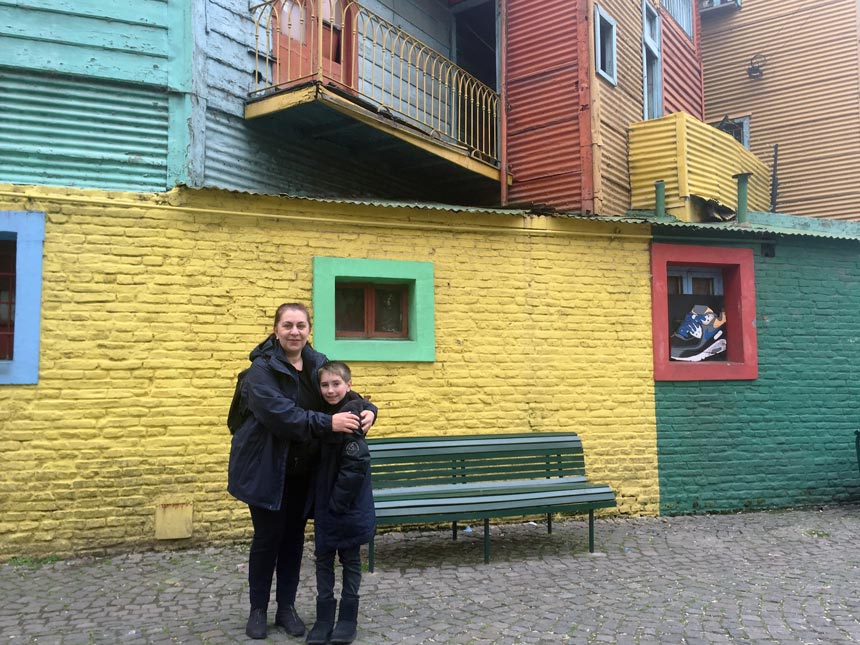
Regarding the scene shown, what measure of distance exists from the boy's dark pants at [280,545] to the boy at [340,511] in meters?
0.16

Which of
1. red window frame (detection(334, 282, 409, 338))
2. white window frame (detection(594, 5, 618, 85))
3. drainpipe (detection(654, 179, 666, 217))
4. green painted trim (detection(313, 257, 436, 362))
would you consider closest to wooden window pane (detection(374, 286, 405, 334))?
red window frame (detection(334, 282, 409, 338))

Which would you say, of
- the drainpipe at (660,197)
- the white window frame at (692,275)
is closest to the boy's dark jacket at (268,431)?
the white window frame at (692,275)

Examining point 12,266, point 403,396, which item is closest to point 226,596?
point 403,396

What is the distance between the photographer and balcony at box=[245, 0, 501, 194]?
22.0 ft

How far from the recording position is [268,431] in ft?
11.3

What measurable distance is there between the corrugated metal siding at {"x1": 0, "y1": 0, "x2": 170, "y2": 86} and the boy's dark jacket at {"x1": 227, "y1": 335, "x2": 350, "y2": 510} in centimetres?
370

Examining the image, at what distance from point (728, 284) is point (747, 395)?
1.20m

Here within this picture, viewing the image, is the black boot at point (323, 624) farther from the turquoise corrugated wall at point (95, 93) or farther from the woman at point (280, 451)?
the turquoise corrugated wall at point (95, 93)

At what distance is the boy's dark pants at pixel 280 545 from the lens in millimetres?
3553

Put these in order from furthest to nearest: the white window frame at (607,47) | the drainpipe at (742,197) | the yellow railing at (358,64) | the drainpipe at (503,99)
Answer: the drainpipe at (503,99), the white window frame at (607,47), the drainpipe at (742,197), the yellow railing at (358,64)

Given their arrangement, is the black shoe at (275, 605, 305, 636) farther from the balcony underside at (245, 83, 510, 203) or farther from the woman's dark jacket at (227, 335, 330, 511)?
the balcony underside at (245, 83, 510, 203)

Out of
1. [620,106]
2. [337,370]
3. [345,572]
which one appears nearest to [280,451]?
[337,370]

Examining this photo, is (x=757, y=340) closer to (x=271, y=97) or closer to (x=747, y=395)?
(x=747, y=395)

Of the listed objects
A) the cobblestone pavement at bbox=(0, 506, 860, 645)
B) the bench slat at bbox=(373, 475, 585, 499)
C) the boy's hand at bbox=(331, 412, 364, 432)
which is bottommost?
the cobblestone pavement at bbox=(0, 506, 860, 645)
